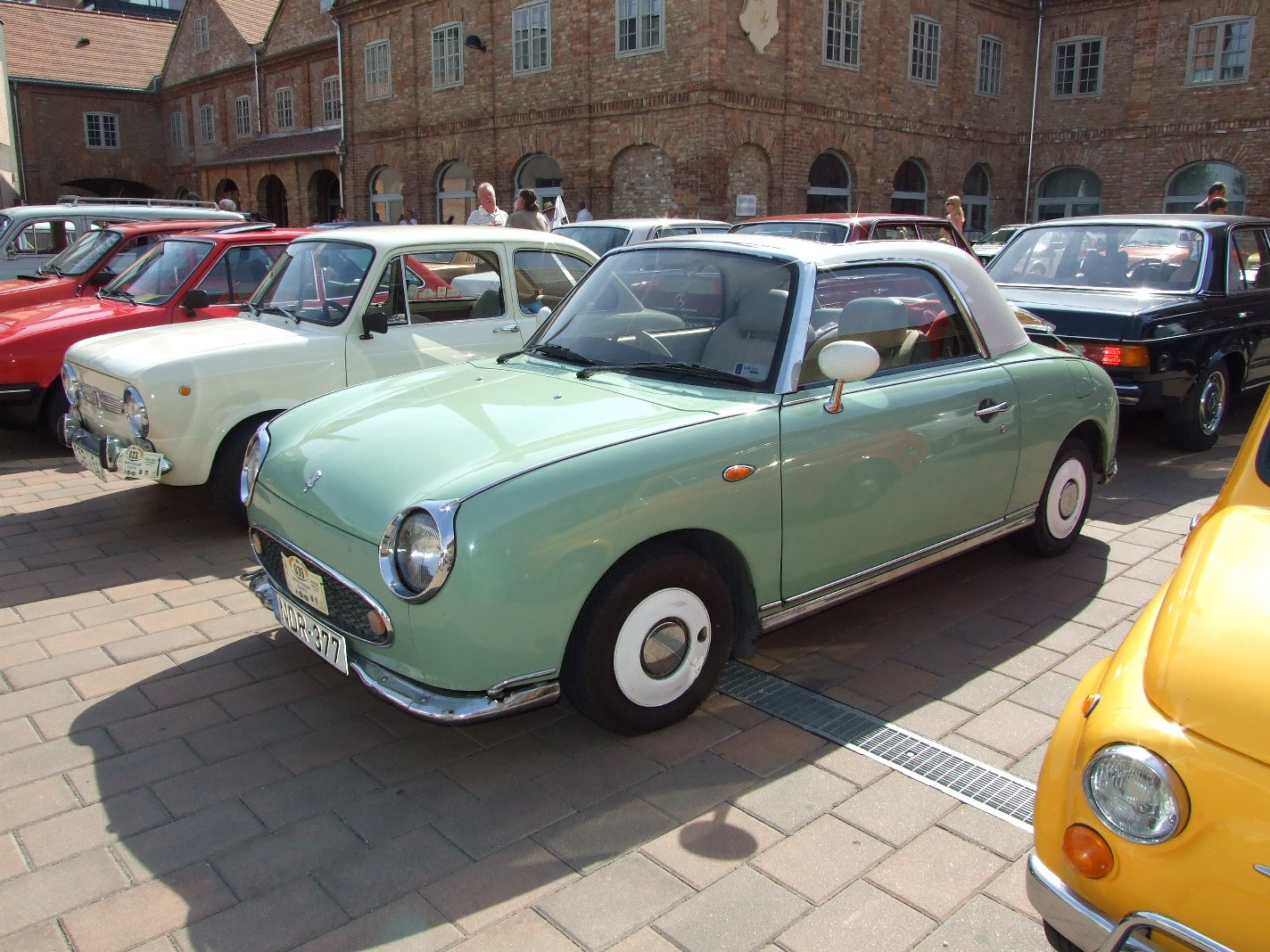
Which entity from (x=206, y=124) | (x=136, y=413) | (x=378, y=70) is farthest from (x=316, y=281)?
(x=206, y=124)

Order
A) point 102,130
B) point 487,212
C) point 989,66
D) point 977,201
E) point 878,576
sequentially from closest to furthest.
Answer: point 878,576
point 487,212
point 989,66
point 977,201
point 102,130

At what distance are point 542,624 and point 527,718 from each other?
838 millimetres

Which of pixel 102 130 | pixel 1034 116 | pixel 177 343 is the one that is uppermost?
pixel 102 130

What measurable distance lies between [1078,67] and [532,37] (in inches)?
561

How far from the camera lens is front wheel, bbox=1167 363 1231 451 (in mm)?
7324

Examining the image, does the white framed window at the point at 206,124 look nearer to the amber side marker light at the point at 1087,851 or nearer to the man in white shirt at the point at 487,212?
the man in white shirt at the point at 487,212

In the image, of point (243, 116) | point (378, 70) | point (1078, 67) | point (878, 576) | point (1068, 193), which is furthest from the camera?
point (243, 116)

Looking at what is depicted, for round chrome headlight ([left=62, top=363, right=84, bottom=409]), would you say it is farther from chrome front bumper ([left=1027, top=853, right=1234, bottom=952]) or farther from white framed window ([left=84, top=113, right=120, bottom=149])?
white framed window ([left=84, top=113, right=120, bottom=149])

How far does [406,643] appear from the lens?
293 centimetres

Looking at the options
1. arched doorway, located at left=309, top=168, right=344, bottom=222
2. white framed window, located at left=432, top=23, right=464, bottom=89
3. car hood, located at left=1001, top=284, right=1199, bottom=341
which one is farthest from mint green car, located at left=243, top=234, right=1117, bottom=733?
arched doorway, located at left=309, top=168, right=344, bottom=222

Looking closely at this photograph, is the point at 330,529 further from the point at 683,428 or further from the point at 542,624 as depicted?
the point at 683,428

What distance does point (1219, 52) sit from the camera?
2311cm

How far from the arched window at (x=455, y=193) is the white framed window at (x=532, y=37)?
3.26 meters

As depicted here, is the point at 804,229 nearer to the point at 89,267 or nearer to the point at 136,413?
the point at 136,413
